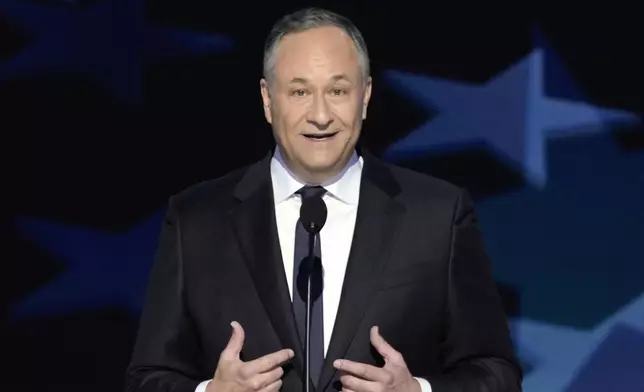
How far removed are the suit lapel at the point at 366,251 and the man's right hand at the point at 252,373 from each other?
6.6 inches

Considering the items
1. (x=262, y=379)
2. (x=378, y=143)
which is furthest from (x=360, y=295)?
(x=378, y=143)

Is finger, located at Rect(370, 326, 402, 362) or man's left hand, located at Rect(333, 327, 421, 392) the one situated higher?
finger, located at Rect(370, 326, 402, 362)

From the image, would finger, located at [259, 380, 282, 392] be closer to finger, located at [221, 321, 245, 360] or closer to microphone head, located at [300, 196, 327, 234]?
finger, located at [221, 321, 245, 360]

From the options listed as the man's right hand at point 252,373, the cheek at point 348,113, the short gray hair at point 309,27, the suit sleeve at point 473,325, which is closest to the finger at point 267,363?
the man's right hand at point 252,373

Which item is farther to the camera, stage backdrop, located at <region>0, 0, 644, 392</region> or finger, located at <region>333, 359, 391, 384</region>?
stage backdrop, located at <region>0, 0, 644, 392</region>

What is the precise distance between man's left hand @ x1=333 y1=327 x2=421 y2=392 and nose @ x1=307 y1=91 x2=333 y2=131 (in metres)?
0.42

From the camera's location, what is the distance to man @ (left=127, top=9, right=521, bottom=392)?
79.4 inches

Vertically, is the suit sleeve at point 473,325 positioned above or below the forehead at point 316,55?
below

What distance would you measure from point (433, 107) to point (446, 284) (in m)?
1.00

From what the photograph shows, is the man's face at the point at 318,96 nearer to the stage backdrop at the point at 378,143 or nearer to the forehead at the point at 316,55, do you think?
the forehead at the point at 316,55

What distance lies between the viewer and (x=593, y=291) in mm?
2979

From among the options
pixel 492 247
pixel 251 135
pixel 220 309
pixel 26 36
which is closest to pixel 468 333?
pixel 220 309

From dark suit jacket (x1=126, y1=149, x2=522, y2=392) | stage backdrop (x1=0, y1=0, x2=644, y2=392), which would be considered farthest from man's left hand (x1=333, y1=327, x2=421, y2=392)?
stage backdrop (x1=0, y1=0, x2=644, y2=392)

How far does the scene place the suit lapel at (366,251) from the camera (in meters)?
1.99
